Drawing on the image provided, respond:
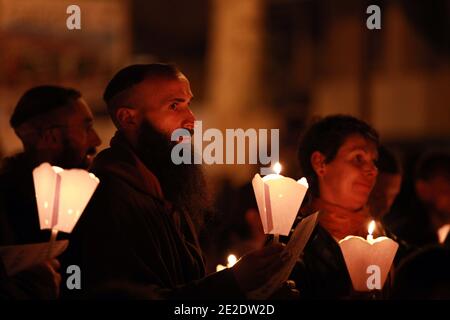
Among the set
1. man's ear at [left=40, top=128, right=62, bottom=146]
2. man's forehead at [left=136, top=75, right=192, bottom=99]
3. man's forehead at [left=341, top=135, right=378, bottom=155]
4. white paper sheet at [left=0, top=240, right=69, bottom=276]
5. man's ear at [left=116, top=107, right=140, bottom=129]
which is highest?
man's forehead at [left=136, top=75, right=192, bottom=99]

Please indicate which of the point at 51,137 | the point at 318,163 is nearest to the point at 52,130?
the point at 51,137

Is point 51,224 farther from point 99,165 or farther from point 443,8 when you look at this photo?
point 443,8

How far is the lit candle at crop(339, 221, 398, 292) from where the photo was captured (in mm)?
3553

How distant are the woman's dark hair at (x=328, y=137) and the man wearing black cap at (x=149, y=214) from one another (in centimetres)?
60

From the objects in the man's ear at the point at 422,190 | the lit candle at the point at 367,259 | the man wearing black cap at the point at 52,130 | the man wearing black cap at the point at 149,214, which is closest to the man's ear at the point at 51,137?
the man wearing black cap at the point at 52,130

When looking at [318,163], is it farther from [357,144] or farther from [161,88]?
[161,88]

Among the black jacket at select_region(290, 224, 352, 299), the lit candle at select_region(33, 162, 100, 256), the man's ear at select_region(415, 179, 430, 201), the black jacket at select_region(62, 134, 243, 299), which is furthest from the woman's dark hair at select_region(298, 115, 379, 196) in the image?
the man's ear at select_region(415, 179, 430, 201)

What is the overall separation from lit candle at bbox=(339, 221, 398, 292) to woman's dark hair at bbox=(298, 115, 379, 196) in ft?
1.88

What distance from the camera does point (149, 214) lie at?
3338 millimetres

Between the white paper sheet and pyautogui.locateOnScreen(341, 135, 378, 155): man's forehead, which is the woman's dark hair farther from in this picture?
the white paper sheet

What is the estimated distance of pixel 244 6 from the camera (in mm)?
19547

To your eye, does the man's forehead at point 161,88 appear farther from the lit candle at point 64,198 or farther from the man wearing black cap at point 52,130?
the man wearing black cap at point 52,130

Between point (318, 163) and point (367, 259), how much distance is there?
68cm

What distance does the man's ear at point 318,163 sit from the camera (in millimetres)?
4113
